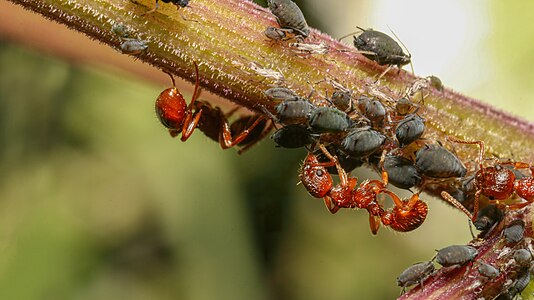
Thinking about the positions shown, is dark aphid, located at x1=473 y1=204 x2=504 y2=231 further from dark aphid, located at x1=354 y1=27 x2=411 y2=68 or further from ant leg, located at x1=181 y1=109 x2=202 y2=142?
ant leg, located at x1=181 y1=109 x2=202 y2=142

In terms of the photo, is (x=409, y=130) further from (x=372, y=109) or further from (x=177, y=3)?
(x=177, y=3)

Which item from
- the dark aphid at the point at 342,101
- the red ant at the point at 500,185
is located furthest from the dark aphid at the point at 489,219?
the dark aphid at the point at 342,101

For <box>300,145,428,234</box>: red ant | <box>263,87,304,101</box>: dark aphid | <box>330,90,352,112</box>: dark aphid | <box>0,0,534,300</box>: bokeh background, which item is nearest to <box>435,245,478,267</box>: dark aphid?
<box>300,145,428,234</box>: red ant

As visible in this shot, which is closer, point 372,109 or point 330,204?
point 372,109

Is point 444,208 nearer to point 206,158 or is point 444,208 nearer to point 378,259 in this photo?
point 378,259

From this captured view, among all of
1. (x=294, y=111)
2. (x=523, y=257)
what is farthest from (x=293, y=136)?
(x=523, y=257)

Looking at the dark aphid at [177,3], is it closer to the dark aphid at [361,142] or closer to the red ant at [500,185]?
the dark aphid at [361,142]
